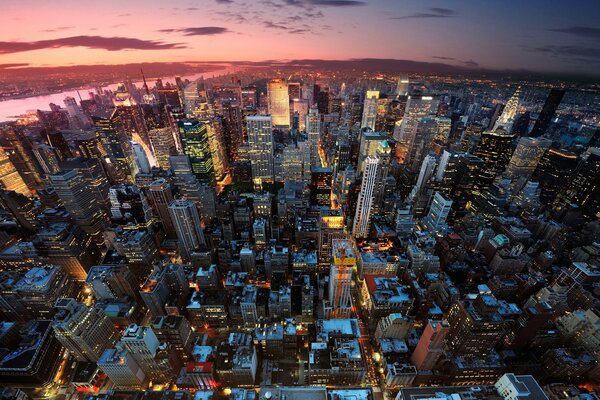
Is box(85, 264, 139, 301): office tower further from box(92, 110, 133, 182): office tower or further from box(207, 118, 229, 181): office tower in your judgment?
box(207, 118, 229, 181): office tower

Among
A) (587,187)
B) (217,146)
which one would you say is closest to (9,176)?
(217,146)

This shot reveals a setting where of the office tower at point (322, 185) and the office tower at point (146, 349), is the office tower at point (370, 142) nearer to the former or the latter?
the office tower at point (322, 185)

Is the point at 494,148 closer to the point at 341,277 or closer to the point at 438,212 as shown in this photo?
the point at 438,212

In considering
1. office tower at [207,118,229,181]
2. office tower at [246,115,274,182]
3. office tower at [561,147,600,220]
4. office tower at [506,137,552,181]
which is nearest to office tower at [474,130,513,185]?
office tower at [506,137,552,181]

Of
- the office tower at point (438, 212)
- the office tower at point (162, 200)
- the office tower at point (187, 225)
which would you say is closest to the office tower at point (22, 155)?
the office tower at point (162, 200)

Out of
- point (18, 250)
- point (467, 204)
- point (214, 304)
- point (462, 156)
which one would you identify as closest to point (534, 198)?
point (467, 204)
